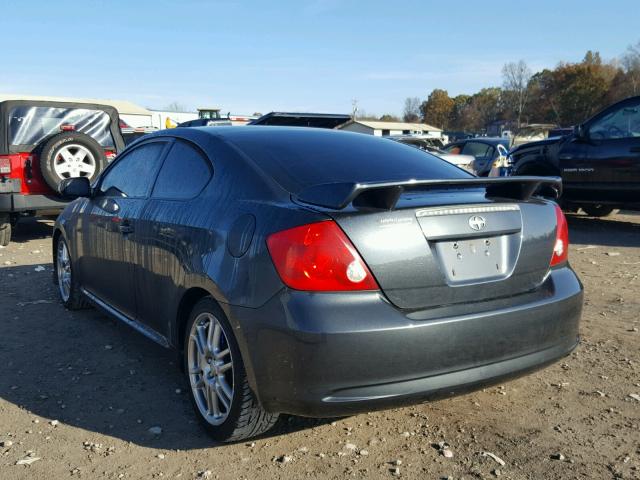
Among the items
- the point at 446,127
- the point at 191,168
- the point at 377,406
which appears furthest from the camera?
the point at 446,127

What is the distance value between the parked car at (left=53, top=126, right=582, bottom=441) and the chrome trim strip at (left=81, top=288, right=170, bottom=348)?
0.08 m

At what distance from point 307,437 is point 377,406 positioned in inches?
26.6

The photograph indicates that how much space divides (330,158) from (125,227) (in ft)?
4.87

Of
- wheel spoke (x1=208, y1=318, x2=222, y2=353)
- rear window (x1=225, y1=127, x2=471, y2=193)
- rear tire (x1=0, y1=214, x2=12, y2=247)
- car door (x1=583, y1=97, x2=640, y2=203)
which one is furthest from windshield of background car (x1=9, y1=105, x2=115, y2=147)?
car door (x1=583, y1=97, x2=640, y2=203)

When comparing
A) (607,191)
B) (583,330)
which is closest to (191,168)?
(583,330)

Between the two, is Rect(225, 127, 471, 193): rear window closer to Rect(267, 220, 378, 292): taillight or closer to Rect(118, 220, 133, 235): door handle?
Rect(267, 220, 378, 292): taillight

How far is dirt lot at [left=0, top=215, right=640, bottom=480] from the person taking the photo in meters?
2.77

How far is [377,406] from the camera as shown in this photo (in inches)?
99.6

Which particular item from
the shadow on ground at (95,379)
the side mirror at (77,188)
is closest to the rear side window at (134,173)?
the side mirror at (77,188)

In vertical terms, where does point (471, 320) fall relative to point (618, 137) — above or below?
below

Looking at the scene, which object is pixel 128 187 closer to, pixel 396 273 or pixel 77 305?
pixel 77 305

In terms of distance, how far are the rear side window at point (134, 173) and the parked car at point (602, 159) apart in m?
7.08

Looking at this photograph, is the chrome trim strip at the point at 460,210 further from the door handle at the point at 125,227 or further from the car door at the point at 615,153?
the car door at the point at 615,153

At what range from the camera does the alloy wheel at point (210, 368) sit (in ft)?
9.69
